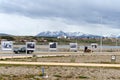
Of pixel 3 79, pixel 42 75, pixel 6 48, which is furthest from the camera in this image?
pixel 6 48

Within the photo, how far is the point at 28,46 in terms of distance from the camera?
77438 millimetres

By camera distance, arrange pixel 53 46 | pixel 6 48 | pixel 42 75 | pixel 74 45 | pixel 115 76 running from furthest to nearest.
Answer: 1. pixel 74 45
2. pixel 53 46
3. pixel 6 48
4. pixel 115 76
5. pixel 42 75

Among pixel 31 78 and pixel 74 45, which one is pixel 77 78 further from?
pixel 74 45

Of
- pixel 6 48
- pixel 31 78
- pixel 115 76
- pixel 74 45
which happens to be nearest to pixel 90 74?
pixel 115 76

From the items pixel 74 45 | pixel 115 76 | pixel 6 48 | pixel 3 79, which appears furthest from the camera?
pixel 74 45

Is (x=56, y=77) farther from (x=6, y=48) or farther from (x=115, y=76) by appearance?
(x=6, y=48)

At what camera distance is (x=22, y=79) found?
3319 cm

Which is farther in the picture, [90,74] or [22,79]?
[90,74]

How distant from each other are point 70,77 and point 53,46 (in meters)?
49.0

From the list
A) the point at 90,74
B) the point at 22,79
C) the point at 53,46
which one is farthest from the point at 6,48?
the point at 22,79

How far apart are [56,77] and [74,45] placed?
208 feet

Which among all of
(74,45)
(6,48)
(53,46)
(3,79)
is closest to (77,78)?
(3,79)

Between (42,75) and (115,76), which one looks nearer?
(42,75)

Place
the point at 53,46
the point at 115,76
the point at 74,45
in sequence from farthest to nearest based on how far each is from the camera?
the point at 74,45 < the point at 53,46 < the point at 115,76
